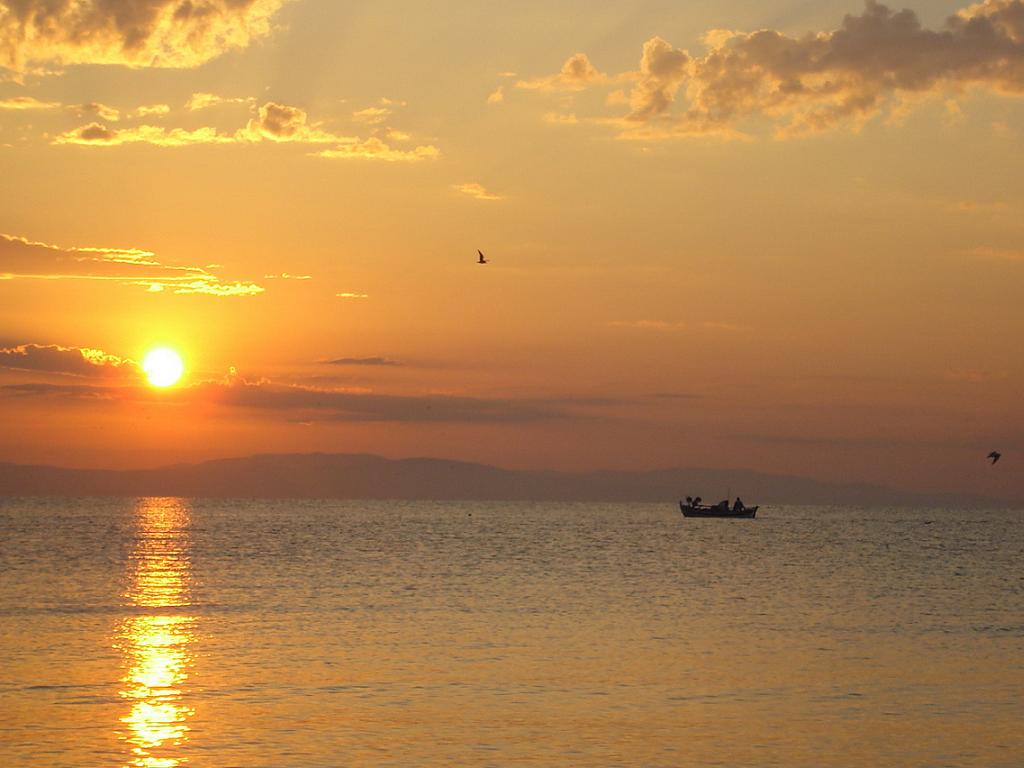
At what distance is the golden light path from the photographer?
30.2 meters

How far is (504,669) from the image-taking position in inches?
1629

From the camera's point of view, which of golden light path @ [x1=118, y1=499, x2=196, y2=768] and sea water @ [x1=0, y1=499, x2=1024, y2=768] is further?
sea water @ [x1=0, y1=499, x2=1024, y2=768]

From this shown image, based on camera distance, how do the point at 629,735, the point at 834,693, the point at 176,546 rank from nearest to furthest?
the point at 629,735
the point at 834,693
the point at 176,546

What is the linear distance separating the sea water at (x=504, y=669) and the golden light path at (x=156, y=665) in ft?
0.41

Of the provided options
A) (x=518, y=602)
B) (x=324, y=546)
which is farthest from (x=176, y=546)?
(x=518, y=602)

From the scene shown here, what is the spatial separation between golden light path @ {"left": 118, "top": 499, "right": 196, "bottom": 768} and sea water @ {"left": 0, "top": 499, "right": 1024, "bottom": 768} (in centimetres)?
13

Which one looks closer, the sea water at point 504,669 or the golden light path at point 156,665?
the golden light path at point 156,665

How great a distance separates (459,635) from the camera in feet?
164

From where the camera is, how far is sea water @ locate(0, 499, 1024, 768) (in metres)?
30.7

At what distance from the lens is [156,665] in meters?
41.2

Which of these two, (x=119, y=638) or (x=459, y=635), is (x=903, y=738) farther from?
(x=119, y=638)

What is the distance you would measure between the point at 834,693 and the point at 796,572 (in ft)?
186

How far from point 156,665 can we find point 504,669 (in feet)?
36.2

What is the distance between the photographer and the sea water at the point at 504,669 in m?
30.7
